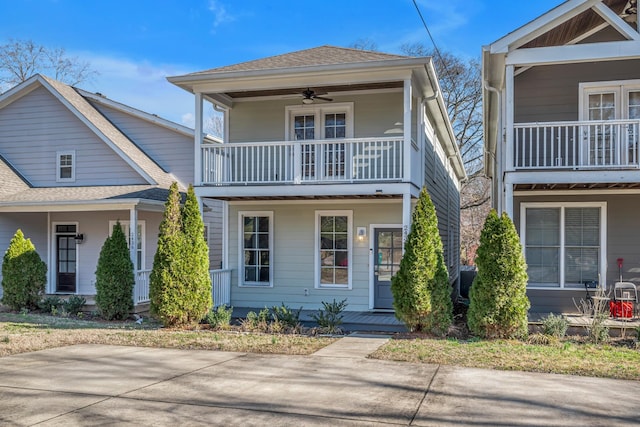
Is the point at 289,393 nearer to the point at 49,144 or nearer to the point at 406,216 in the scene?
the point at 406,216

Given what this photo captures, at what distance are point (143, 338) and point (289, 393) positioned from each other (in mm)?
4283

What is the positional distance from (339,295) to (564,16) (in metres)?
7.42

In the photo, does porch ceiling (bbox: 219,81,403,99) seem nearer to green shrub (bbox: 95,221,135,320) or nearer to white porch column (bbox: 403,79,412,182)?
white porch column (bbox: 403,79,412,182)

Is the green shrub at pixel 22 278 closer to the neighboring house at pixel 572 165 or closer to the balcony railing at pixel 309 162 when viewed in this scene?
the balcony railing at pixel 309 162

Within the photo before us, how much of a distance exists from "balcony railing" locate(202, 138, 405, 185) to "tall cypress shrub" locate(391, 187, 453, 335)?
1.80 metres

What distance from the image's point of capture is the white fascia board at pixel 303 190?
36.2ft

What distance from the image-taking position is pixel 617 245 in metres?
10.6

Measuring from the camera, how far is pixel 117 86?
2956cm

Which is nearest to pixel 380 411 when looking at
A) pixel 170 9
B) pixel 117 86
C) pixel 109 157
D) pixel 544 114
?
pixel 544 114

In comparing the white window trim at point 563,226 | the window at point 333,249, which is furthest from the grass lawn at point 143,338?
the white window trim at point 563,226

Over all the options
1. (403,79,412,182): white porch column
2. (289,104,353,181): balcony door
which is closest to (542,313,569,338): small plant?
(403,79,412,182): white porch column

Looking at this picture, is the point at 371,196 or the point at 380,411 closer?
the point at 380,411

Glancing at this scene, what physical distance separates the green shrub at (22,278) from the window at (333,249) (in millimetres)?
6809

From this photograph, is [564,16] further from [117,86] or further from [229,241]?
[117,86]
